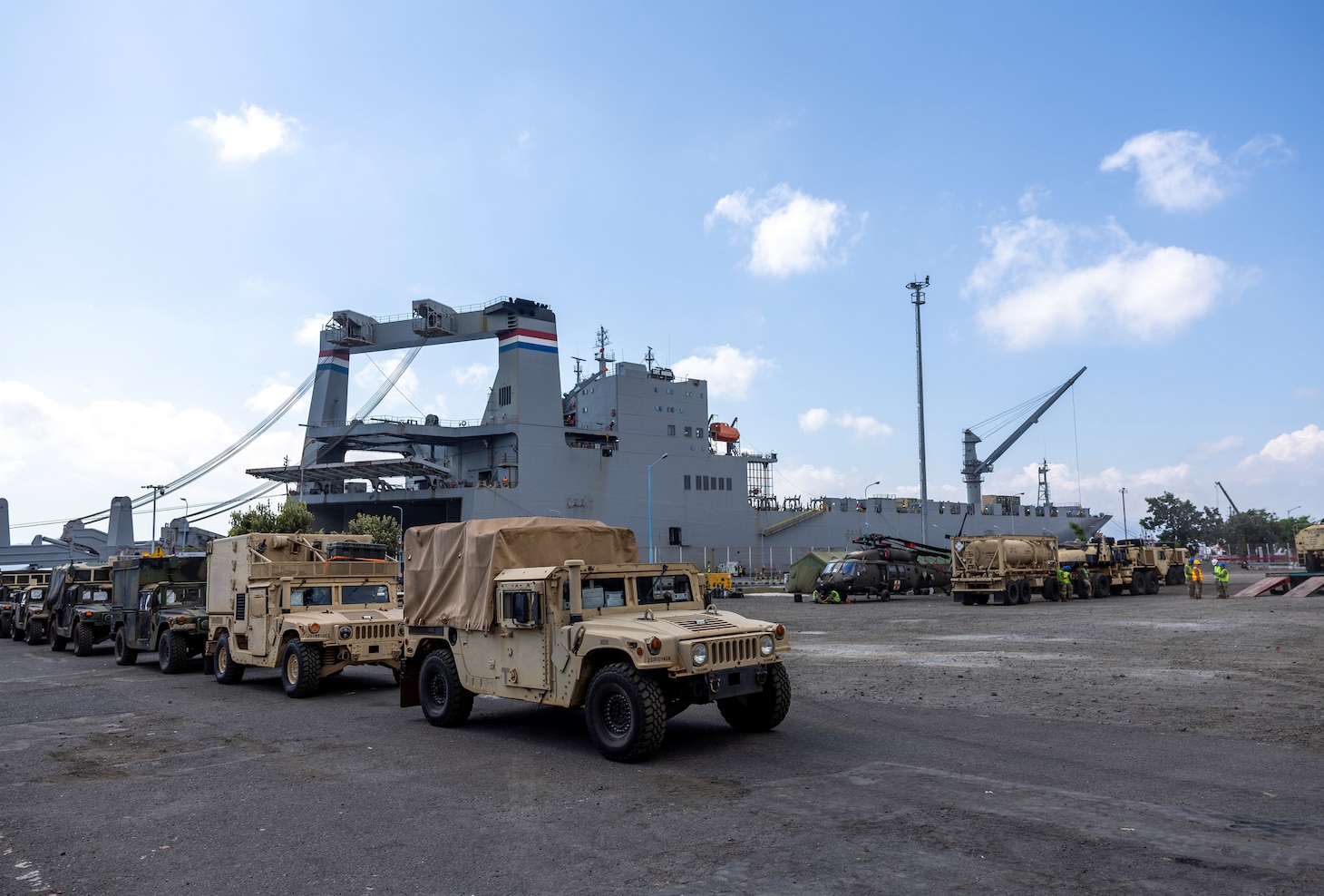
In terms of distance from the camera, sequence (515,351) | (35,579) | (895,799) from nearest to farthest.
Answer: (895,799) → (35,579) → (515,351)

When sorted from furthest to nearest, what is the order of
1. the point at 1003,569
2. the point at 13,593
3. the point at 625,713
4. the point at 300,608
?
the point at 1003,569 < the point at 13,593 < the point at 300,608 < the point at 625,713

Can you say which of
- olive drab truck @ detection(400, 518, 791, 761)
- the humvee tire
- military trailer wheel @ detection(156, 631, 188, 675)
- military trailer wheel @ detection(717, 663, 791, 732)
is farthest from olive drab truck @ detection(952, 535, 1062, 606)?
the humvee tire

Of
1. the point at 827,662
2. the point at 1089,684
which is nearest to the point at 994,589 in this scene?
the point at 827,662

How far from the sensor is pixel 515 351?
64500 mm

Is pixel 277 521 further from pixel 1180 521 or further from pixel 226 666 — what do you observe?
pixel 1180 521

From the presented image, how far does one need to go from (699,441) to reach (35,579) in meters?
49.3

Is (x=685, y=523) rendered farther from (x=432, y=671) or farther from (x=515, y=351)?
(x=432, y=671)

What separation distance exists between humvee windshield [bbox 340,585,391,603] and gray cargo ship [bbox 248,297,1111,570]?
148 ft

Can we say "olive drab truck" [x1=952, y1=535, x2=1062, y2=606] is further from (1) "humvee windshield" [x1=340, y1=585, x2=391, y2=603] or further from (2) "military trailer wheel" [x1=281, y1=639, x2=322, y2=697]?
(2) "military trailer wheel" [x1=281, y1=639, x2=322, y2=697]

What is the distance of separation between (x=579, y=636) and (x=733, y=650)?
1.64 metres

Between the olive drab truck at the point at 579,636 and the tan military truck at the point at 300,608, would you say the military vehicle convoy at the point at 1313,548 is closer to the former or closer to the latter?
the olive drab truck at the point at 579,636

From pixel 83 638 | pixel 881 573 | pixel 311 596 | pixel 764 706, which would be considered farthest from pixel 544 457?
pixel 764 706

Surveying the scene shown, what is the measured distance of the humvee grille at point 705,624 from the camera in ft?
30.3

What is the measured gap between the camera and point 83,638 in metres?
22.6
